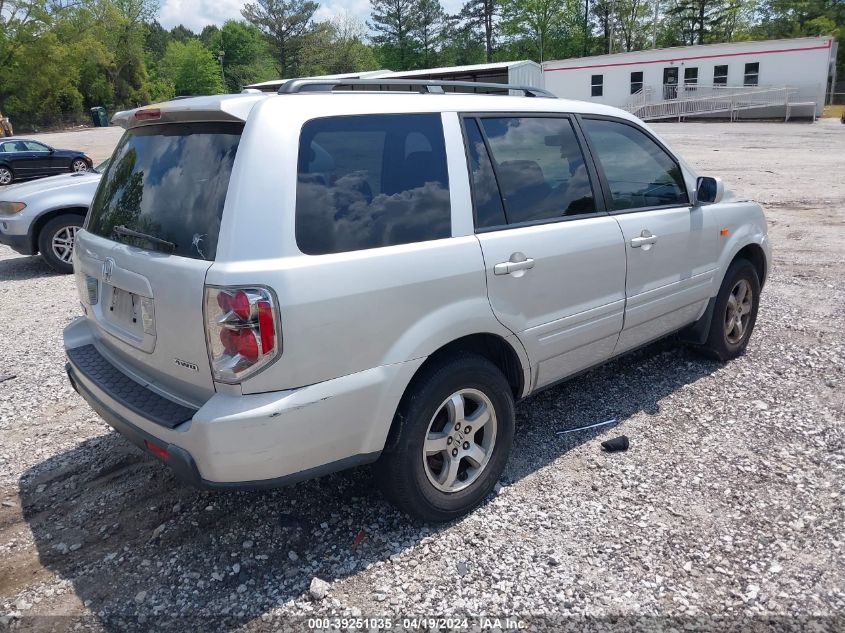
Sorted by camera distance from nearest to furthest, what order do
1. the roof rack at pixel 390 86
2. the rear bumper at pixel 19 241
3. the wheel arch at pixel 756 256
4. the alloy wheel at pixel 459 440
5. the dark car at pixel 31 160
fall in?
1. the roof rack at pixel 390 86
2. the alloy wheel at pixel 459 440
3. the wheel arch at pixel 756 256
4. the rear bumper at pixel 19 241
5. the dark car at pixel 31 160

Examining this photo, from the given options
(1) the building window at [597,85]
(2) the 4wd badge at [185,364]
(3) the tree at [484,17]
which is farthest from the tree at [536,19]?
(2) the 4wd badge at [185,364]

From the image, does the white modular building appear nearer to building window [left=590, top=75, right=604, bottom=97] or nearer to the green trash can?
building window [left=590, top=75, right=604, bottom=97]

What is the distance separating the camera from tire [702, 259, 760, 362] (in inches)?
185

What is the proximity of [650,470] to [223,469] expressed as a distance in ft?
7.59

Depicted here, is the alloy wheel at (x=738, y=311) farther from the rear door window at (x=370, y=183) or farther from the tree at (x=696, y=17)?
the tree at (x=696, y=17)

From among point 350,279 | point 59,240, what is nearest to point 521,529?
point 350,279

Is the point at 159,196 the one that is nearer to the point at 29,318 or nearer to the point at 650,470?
the point at 650,470

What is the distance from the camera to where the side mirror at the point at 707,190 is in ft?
14.3

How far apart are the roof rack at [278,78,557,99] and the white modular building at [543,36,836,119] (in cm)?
Result: 3483

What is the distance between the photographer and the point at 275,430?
7.95ft

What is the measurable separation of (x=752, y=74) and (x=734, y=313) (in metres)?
34.8

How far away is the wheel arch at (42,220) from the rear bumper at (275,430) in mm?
6511

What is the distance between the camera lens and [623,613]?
2.58m

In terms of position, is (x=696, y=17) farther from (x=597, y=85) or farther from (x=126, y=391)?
(x=126, y=391)
